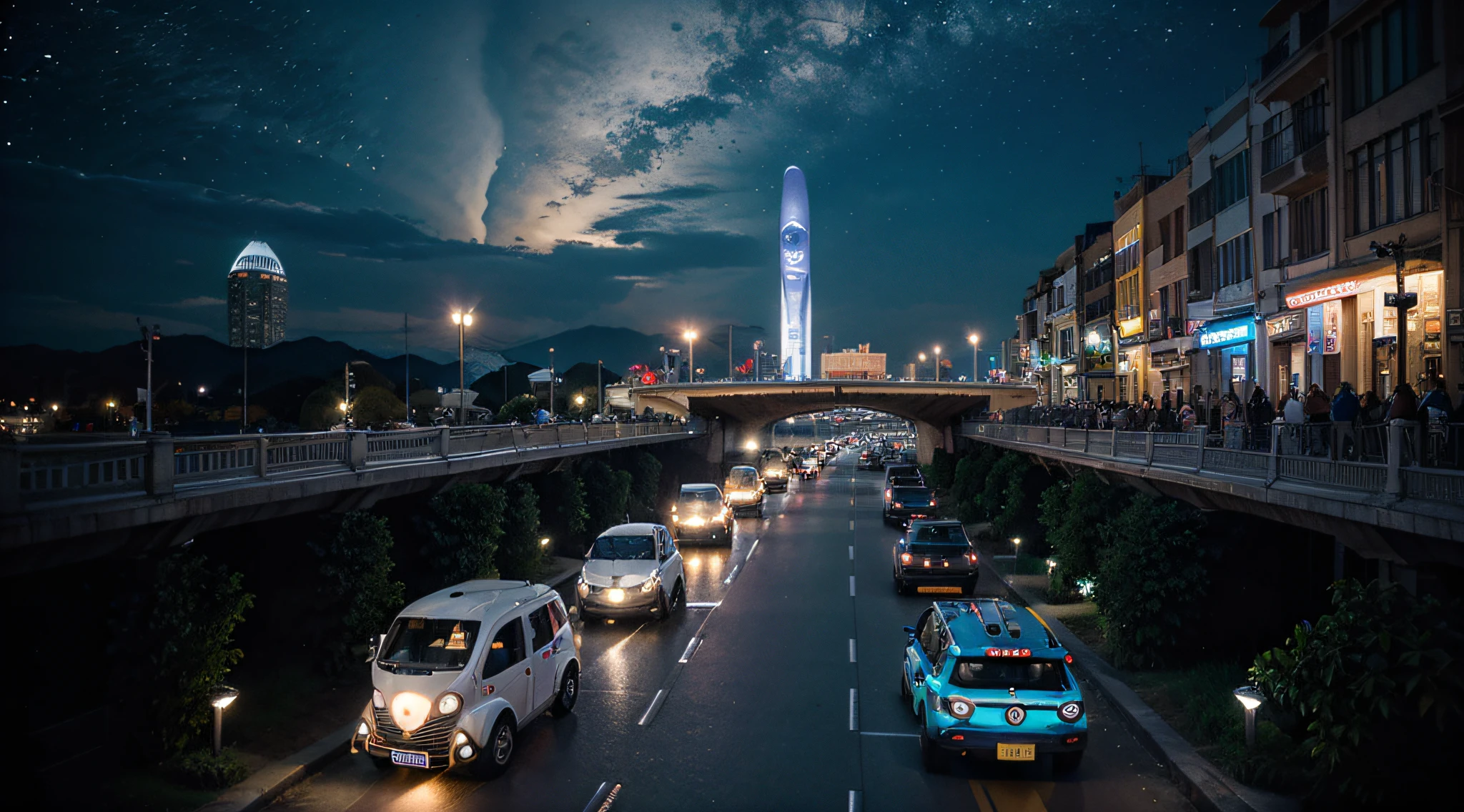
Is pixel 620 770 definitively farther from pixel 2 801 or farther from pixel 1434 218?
pixel 1434 218

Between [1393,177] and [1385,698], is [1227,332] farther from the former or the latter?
[1385,698]

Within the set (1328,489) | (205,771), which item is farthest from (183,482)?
(1328,489)

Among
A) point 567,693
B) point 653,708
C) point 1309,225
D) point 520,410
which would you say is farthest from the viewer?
point 520,410

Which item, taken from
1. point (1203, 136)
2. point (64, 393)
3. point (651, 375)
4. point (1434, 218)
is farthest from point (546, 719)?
point (64, 393)

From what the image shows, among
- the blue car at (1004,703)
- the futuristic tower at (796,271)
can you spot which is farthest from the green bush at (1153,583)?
the futuristic tower at (796,271)

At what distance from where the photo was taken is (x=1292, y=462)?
39.4 ft

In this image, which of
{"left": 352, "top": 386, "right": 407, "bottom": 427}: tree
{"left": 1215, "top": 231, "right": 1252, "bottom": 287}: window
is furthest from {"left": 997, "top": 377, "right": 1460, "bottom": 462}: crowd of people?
{"left": 352, "top": 386, "right": 407, "bottom": 427}: tree

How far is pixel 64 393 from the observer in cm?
9038

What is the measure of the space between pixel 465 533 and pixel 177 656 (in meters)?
9.49

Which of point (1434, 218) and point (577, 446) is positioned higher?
point (1434, 218)

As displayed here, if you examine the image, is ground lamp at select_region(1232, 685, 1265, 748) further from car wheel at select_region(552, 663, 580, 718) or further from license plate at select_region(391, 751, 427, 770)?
license plate at select_region(391, 751, 427, 770)

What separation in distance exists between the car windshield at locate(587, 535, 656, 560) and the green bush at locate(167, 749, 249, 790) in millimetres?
9450

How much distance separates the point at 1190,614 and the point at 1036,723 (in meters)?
6.11

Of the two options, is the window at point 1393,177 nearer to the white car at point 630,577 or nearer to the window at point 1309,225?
the window at point 1309,225
